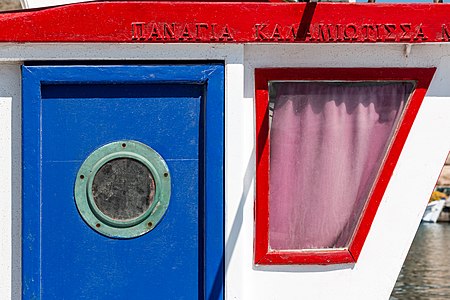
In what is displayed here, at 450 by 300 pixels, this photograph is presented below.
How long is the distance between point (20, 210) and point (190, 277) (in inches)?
33.2

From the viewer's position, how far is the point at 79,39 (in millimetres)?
4969

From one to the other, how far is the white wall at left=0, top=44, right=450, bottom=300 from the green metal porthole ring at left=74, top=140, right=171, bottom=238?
30 cm

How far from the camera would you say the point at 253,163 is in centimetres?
509

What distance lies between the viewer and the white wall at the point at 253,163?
5023 mm

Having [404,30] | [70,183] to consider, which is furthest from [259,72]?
[70,183]

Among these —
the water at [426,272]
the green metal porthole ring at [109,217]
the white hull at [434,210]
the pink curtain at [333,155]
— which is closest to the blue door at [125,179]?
the green metal porthole ring at [109,217]

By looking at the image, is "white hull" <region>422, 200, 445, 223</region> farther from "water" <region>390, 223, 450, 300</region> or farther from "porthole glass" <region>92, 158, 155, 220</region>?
"porthole glass" <region>92, 158, 155, 220</region>

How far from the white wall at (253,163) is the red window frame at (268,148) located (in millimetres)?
32

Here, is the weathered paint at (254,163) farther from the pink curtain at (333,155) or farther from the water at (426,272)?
the water at (426,272)

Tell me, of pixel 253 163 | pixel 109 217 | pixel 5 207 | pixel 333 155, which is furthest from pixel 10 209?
pixel 333 155

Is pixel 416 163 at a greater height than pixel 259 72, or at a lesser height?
lesser

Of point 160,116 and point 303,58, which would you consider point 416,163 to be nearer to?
point 303,58

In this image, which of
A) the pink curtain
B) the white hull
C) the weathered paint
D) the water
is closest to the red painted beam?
the weathered paint

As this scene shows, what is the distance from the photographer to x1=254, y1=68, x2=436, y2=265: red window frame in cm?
510
